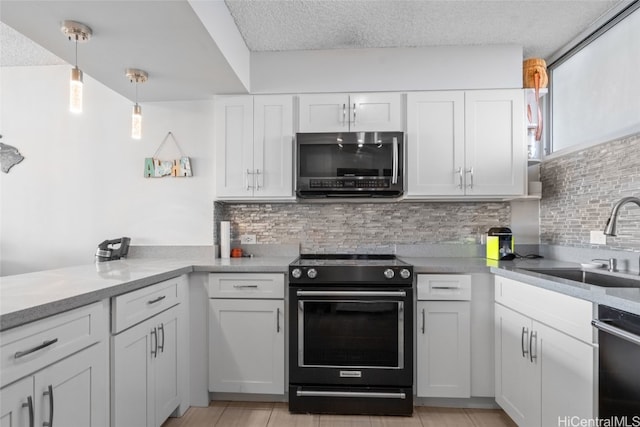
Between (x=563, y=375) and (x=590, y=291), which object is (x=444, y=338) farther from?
(x=590, y=291)

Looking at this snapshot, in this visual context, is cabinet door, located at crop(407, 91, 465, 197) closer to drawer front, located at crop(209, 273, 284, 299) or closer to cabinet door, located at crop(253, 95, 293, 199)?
cabinet door, located at crop(253, 95, 293, 199)

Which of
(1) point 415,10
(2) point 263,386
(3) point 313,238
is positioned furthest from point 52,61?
(2) point 263,386

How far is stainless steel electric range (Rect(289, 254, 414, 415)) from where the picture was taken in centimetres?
213

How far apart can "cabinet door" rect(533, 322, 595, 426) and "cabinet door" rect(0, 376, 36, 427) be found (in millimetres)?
1964

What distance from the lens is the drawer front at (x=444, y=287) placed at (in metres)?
2.18

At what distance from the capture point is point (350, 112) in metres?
2.55

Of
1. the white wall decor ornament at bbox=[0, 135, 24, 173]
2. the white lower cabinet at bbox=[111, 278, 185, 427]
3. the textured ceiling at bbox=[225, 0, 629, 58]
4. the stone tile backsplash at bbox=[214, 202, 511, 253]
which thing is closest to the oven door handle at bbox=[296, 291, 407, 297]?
the stone tile backsplash at bbox=[214, 202, 511, 253]

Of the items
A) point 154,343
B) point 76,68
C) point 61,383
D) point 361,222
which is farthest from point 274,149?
point 61,383

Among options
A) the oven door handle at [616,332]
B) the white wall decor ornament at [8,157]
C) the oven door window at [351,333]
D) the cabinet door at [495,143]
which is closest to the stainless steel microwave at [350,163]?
the cabinet door at [495,143]

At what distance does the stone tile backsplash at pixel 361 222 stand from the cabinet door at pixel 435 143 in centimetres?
32

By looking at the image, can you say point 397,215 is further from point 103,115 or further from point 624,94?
point 103,115

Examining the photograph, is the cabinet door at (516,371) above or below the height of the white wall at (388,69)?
below

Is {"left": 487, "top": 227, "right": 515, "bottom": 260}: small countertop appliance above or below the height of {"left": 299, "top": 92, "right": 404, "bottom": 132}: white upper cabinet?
below

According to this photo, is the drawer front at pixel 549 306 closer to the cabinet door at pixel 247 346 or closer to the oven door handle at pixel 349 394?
the oven door handle at pixel 349 394
